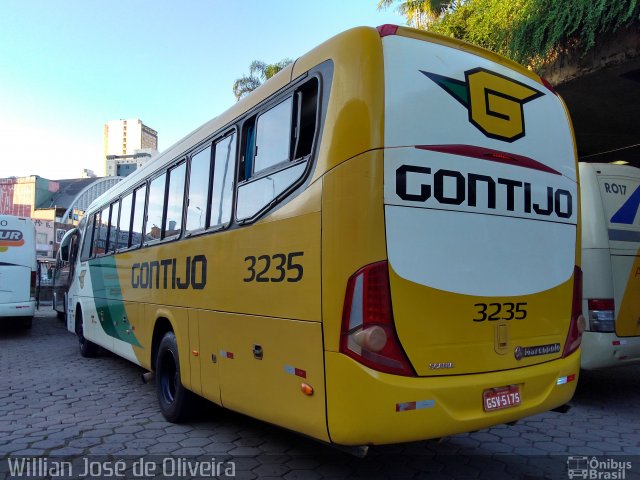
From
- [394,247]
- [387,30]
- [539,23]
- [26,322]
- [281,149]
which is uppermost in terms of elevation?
[539,23]

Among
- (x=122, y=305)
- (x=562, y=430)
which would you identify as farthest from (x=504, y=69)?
(x=122, y=305)

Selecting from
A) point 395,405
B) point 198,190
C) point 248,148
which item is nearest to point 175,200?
point 198,190

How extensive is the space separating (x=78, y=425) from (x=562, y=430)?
491cm

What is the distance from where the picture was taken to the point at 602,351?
18.4 ft

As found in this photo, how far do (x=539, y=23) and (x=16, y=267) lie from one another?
12.3 metres

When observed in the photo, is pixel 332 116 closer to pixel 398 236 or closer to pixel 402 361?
pixel 398 236

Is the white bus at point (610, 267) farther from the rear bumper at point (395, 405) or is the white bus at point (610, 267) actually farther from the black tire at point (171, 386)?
the black tire at point (171, 386)

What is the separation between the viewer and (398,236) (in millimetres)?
2963

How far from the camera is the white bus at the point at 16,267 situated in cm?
1171

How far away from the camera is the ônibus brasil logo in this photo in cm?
336

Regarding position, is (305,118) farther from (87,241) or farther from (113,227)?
(87,241)

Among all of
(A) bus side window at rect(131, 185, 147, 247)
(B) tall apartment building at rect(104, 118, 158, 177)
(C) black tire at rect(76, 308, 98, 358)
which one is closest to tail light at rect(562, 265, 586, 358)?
(A) bus side window at rect(131, 185, 147, 247)

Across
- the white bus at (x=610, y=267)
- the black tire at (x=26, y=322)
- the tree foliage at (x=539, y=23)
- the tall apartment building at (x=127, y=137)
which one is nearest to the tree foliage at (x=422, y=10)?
the tree foliage at (x=539, y=23)

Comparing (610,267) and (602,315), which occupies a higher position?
(610,267)
